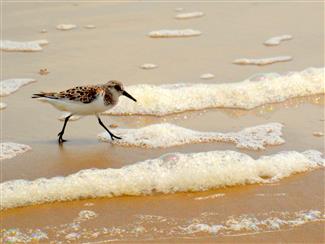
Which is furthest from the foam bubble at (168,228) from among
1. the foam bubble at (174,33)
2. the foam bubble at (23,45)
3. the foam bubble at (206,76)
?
the foam bubble at (174,33)

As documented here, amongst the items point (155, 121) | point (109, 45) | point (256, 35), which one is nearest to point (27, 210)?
point (155, 121)

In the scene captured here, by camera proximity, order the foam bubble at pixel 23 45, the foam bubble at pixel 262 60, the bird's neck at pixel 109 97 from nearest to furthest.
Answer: the bird's neck at pixel 109 97, the foam bubble at pixel 262 60, the foam bubble at pixel 23 45

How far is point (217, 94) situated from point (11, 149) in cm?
229

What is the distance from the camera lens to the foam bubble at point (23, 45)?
28.7ft

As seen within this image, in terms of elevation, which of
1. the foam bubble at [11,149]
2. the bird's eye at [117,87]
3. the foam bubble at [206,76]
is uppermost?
the bird's eye at [117,87]

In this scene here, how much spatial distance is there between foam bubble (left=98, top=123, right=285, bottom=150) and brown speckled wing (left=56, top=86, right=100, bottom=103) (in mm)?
403

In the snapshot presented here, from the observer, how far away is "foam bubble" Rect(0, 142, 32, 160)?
5645 millimetres

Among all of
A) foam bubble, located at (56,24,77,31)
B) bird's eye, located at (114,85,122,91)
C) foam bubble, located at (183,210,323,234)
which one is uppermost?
bird's eye, located at (114,85,122,91)

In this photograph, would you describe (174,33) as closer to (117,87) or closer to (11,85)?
(11,85)

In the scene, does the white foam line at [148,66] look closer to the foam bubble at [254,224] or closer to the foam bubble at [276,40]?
the foam bubble at [276,40]

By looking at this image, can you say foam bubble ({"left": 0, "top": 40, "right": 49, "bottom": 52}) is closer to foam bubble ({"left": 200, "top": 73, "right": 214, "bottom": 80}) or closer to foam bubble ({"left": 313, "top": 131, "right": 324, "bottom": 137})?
foam bubble ({"left": 200, "top": 73, "right": 214, "bottom": 80})

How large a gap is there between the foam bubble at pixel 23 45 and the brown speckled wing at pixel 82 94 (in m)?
2.90

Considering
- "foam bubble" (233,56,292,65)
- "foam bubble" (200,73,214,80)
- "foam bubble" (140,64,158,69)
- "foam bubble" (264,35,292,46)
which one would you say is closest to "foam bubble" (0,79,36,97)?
"foam bubble" (140,64,158,69)

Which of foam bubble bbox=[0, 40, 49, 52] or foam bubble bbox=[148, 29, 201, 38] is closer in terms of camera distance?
foam bubble bbox=[0, 40, 49, 52]
